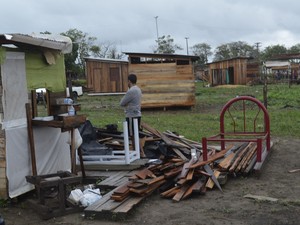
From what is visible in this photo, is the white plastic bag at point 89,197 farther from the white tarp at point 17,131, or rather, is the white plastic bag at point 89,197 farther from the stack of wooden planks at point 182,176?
the white tarp at point 17,131

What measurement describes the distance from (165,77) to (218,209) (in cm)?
1535

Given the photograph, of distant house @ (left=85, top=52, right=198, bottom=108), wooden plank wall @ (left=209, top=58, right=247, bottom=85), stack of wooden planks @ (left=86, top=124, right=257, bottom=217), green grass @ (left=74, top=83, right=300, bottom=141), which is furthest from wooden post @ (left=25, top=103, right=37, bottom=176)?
wooden plank wall @ (left=209, top=58, right=247, bottom=85)

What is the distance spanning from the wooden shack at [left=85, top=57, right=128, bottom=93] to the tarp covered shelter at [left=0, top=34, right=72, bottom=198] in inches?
1218

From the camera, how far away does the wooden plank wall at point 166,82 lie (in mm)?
21484

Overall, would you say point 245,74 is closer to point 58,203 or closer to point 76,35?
point 76,35

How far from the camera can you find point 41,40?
711 centimetres

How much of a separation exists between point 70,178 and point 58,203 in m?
0.50

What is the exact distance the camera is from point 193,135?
13.8 metres

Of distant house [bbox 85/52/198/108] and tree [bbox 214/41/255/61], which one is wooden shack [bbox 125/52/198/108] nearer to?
distant house [bbox 85/52/198/108]

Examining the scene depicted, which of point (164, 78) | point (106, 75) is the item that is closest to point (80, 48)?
point (106, 75)

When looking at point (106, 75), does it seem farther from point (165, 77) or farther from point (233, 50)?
point (233, 50)

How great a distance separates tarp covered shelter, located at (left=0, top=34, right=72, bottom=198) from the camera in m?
6.89

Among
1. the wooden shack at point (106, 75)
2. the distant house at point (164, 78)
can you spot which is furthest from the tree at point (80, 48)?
the distant house at point (164, 78)

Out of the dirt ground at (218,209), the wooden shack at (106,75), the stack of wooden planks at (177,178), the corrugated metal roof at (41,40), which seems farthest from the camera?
the wooden shack at (106,75)
